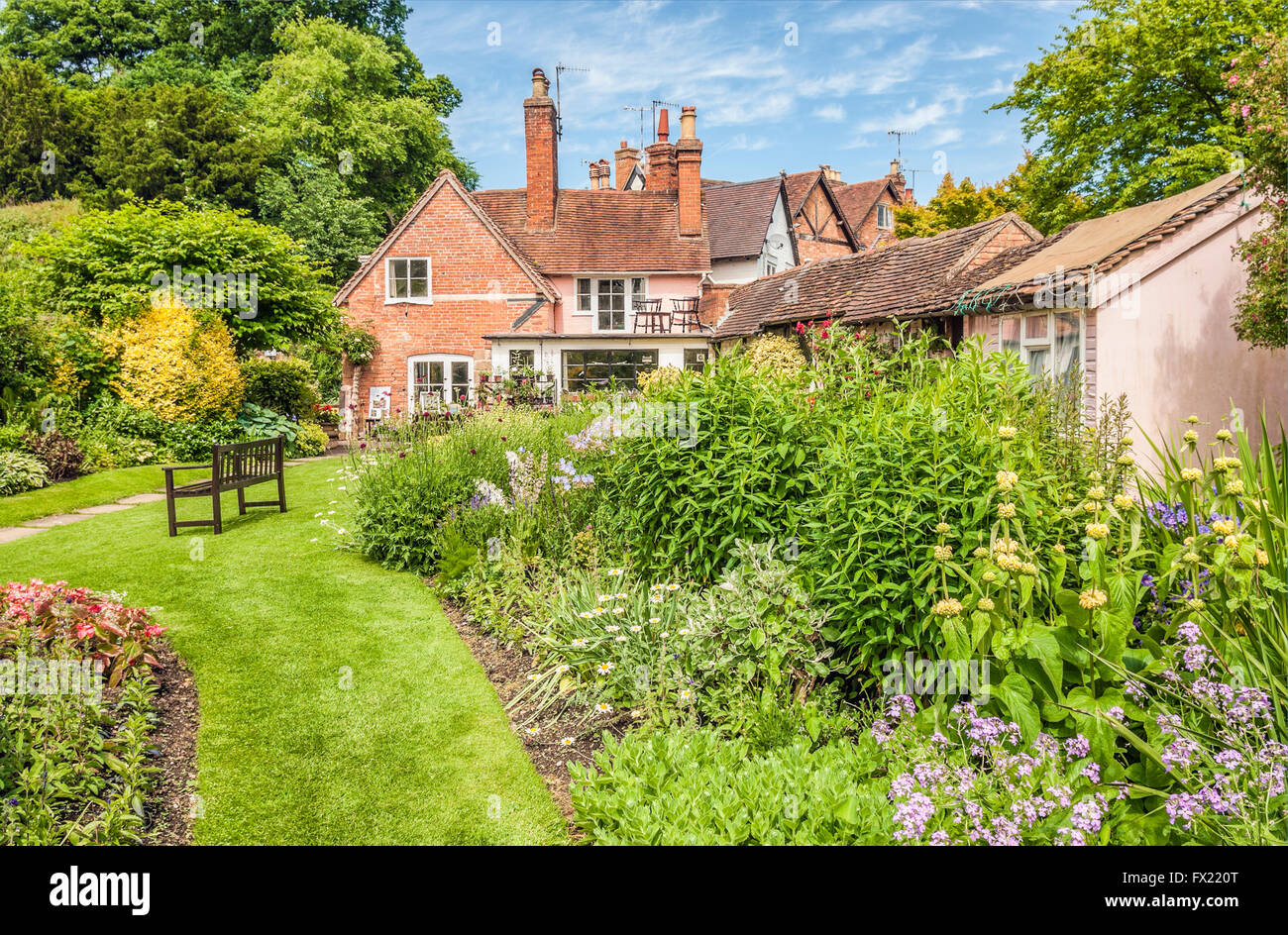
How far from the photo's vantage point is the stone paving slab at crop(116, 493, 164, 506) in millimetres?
12629

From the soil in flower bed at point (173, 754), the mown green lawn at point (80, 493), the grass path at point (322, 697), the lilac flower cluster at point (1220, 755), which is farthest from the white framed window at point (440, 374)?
the lilac flower cluster at point (1220, 755)

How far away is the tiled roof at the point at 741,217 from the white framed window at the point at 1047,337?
72.4ft

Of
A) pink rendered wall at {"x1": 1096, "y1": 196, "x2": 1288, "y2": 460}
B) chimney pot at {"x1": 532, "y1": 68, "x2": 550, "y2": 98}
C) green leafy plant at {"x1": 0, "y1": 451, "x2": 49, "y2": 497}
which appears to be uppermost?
chimney pot at {"x1": 532, "y1": 68, "x2": 550, "y2": 98}

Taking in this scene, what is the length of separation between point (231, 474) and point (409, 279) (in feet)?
58.8

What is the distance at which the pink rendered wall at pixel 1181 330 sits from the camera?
36.6 ft

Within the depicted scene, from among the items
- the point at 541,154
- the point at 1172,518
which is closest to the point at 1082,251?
the point at 1172,518

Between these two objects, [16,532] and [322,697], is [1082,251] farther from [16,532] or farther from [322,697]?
[16,532]

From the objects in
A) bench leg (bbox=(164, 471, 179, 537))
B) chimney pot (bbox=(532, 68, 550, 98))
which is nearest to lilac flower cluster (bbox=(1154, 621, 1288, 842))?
bench leg (bbox=(164, 471, 179, 537))

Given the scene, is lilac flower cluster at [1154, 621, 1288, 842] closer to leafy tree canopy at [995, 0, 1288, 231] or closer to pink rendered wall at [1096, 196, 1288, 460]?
pink rendered wall at [1096, 196, 1288, 460]

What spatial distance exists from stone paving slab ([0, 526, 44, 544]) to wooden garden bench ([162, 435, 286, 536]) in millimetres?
1654

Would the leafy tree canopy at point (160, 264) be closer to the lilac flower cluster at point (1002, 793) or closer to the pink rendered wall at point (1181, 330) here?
the pink rendered wall at point (1181, 330)

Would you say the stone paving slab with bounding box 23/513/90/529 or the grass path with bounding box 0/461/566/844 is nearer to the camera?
the grass path with bounding box 0/461/566/844
